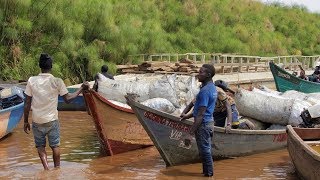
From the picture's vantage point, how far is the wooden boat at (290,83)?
17141mm

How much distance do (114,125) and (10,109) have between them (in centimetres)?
225

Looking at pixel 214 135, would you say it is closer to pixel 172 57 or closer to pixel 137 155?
pixel 137 155

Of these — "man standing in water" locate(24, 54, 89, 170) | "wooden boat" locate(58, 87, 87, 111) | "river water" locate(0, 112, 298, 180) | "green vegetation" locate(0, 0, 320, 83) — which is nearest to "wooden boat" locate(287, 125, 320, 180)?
"river water" locate(0, 112, 298, 180)

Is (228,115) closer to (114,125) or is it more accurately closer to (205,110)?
(205,110)

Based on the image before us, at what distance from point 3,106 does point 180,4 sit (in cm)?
2020

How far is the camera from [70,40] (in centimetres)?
1902

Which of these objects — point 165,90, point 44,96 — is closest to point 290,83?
point 165,90

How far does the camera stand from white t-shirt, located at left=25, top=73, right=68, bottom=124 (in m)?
7.25

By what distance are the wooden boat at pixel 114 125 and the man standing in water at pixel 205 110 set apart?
2.08m

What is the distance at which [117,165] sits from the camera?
8828mm

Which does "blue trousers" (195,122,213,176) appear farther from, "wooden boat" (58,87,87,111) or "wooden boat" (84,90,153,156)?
"wooden boat" (58,87,87,111)

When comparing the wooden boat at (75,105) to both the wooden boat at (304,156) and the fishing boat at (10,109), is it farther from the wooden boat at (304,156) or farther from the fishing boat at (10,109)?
the wooden boat at (304,156)

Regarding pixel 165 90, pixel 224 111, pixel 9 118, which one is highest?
pixel 165 90

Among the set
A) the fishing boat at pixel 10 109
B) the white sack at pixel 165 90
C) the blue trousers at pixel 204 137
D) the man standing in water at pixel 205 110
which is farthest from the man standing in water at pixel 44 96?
the white sack at pixel 165 90
